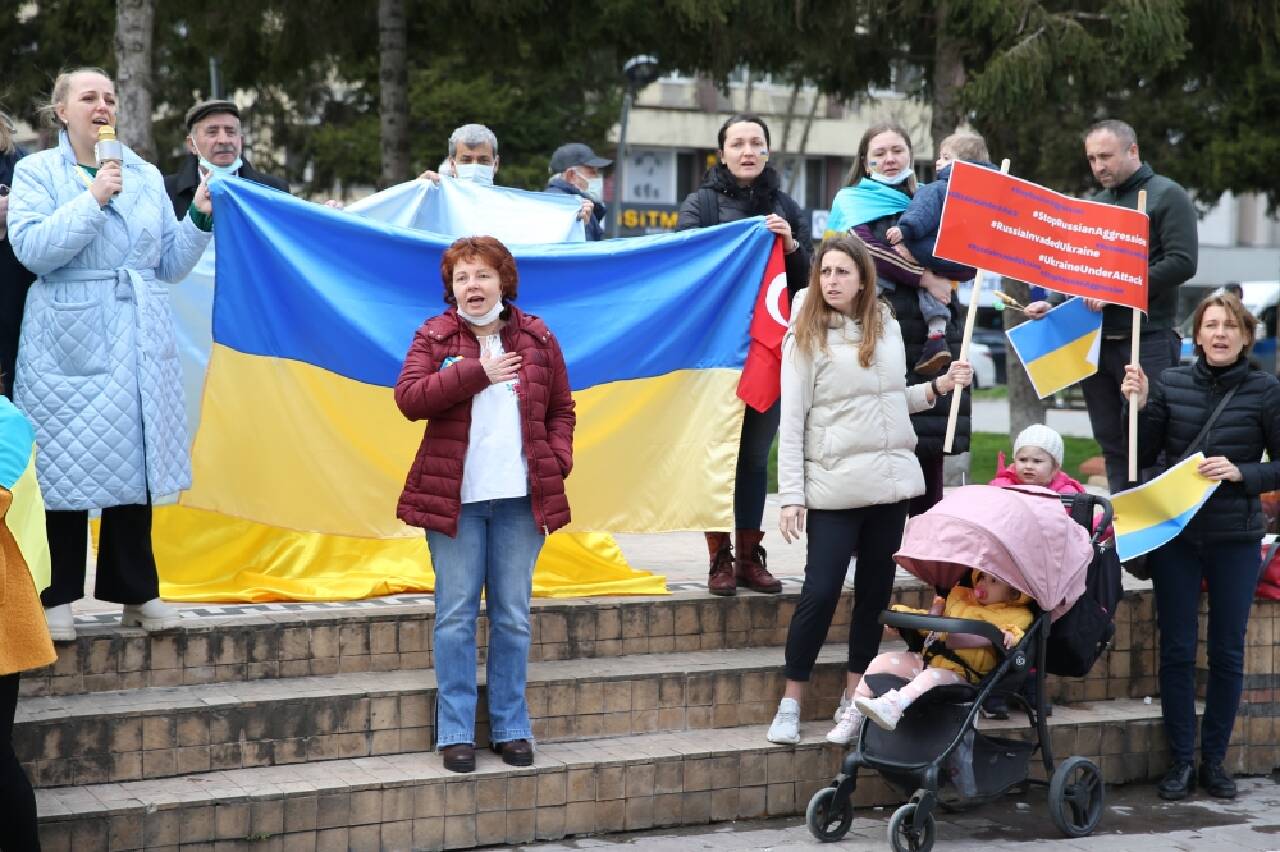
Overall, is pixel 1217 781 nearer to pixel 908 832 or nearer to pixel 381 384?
pixel 908 832

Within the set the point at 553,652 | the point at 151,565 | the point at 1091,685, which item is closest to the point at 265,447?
the point at 151,565

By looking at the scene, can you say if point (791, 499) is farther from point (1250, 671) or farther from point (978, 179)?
point (1250, 671)

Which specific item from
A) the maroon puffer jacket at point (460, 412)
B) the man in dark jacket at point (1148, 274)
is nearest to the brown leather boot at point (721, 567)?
the maroon puffer jacket at point (460, 412)

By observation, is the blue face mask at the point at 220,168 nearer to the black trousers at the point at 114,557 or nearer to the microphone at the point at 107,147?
the microphone at the point at 107,147

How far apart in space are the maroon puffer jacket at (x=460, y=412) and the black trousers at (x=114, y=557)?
3.38 ft

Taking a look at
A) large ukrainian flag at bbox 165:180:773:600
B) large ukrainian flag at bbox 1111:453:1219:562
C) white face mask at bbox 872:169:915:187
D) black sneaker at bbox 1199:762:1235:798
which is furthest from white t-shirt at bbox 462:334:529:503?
black sneaker at bbox 1199:762:1235:798

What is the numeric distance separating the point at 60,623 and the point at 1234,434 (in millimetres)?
4609

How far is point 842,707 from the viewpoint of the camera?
22.8 ft

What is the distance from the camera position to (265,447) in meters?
7.03

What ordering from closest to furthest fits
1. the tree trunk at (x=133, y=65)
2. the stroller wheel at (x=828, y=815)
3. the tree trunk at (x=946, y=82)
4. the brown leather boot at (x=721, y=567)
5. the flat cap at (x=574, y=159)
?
the stroller wheel at (x=828, y=815) < the brown leather boot at (x=721, y=567) < the flat cap at (x=574, y=159) < the tree trunk at (x=133, y=65) < the tree trunk at (x=946, y=82)

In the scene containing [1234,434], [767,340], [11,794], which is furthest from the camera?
[767,340]

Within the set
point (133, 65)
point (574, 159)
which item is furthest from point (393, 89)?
point (574, 159)

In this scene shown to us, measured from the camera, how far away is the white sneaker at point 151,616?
6418mm

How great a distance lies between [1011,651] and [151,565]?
10.5 ft
